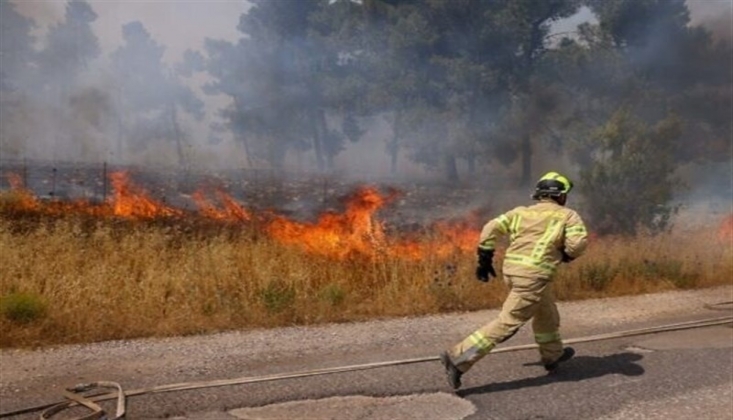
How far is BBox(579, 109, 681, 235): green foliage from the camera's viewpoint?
14625mm

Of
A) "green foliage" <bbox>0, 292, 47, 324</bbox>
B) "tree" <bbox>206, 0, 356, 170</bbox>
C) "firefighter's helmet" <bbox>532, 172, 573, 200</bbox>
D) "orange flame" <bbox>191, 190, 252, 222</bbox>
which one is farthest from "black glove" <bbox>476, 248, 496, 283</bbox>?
"tree" <bbox>206, 0, 356, 170</bbox>

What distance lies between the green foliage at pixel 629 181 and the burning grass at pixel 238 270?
994 millimetres

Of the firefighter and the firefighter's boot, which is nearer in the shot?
the firefighter

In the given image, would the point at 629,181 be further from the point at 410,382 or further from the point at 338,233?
the point at 410,382

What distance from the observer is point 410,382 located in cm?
584

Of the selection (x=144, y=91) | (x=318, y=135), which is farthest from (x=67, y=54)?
(x=318, y=135)

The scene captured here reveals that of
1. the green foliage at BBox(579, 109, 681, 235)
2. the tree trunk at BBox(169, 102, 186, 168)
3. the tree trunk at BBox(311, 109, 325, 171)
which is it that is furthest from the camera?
the tree trunk at BBox(311, 109, 325, 171)

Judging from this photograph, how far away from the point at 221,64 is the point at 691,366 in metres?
14.5

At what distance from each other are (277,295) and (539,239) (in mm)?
3693

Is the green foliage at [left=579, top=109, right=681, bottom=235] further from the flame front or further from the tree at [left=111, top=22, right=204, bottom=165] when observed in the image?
the tree at [left=111, top=22, right=204, bottom=165]

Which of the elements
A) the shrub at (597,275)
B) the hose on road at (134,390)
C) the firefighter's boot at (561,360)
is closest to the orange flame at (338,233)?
the shrub at (597,275)

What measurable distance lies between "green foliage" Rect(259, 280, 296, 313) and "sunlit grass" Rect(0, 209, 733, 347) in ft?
0.06

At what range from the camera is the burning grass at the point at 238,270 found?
7.48 m

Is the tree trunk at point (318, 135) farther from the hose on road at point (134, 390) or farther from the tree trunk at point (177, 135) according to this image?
the hose on road at point (134, 390)
